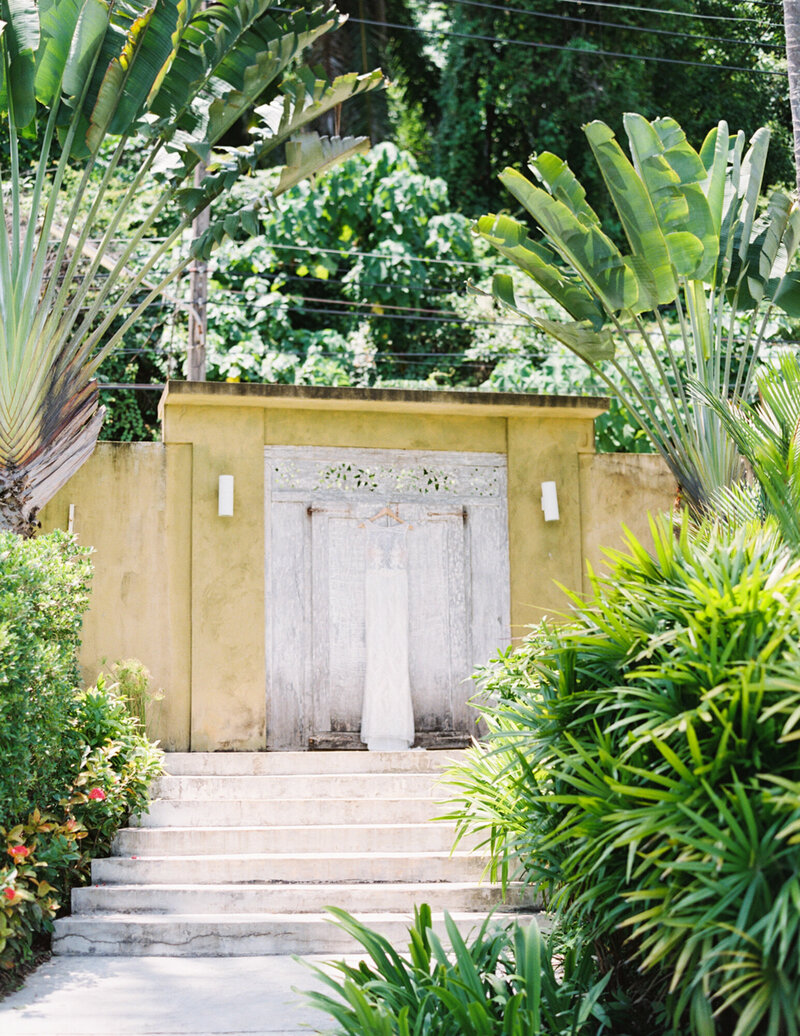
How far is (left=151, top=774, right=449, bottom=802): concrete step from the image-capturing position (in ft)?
24.6

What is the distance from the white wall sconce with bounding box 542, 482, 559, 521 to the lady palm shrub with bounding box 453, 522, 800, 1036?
464 centimetres

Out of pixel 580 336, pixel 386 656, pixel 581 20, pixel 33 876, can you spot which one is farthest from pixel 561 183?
pixel 581 20

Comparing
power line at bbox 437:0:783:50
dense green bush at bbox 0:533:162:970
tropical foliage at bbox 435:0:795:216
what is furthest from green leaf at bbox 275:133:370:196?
power line at bbox 437:0:783:50

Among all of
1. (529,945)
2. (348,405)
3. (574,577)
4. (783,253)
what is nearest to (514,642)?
(574,577)

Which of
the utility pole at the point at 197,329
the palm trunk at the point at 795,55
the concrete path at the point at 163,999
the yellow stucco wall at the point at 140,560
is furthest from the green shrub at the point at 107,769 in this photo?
the utility pole at the point at 197,329

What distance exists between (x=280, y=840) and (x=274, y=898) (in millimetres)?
617

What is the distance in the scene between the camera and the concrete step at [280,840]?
21.9 feet

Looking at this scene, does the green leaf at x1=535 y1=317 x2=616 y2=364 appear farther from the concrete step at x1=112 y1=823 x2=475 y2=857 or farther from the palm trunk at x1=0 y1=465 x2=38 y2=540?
the palm trunk at x1=0 y1=465 x2=38 y2=540

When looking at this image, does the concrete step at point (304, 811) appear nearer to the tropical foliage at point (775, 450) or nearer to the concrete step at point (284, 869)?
the concrete step at point (284, 869)

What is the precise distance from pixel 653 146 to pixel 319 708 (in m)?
5.14

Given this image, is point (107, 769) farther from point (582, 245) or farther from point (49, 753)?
point (582, 245)

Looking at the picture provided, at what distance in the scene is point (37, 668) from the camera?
17.5 feet

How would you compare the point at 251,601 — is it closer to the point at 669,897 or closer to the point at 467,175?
the point at 669,897

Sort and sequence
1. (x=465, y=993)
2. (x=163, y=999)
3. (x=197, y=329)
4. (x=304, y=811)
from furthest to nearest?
(x=197, y=329) → (x=304, y=811) → (x=163, y=999) → (x=465, y=993)
